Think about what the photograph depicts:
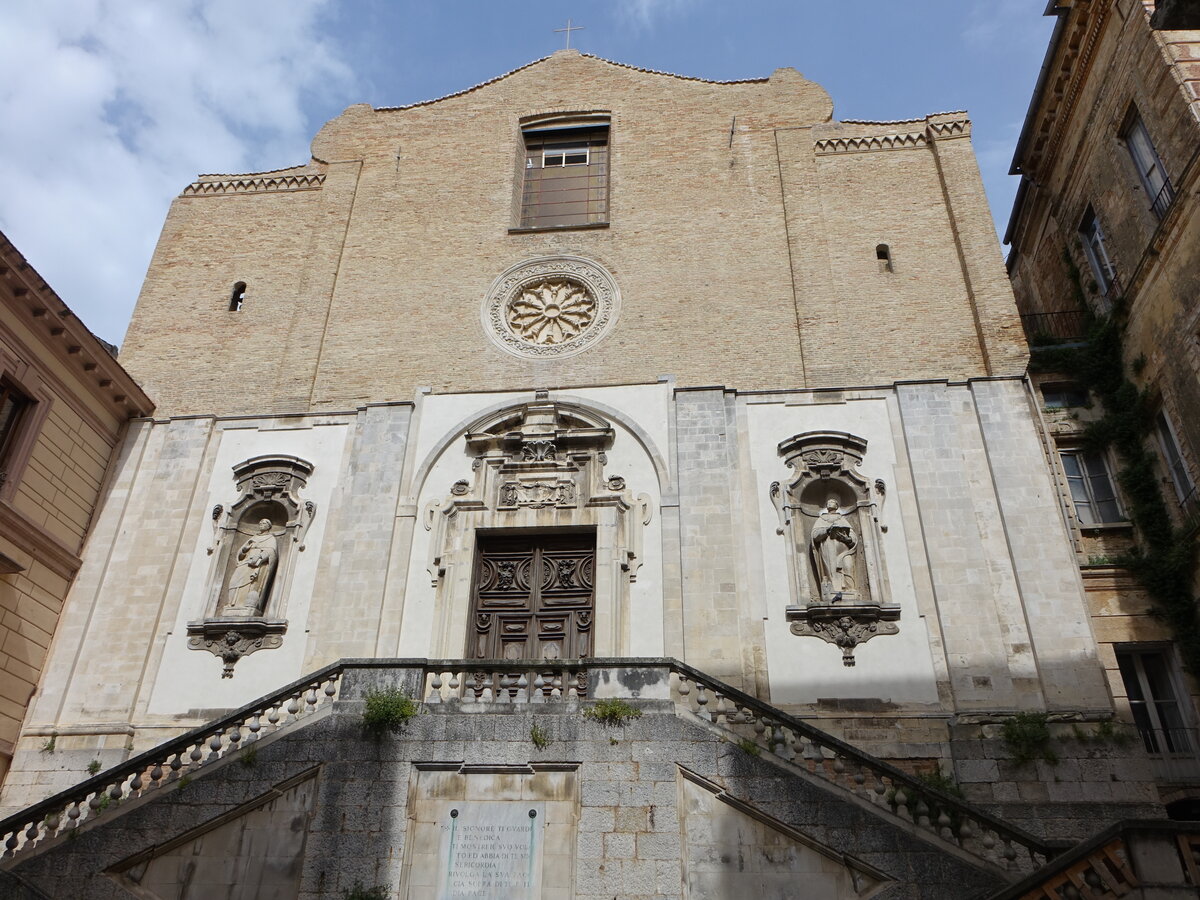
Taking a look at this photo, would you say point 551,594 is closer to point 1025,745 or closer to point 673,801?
point 673,801

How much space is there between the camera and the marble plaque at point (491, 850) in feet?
28.5

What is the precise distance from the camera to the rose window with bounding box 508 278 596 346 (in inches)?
610

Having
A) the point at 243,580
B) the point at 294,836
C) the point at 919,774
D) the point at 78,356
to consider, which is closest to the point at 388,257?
the point at 78,356

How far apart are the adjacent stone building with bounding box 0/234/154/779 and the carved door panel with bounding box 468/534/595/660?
5.75m

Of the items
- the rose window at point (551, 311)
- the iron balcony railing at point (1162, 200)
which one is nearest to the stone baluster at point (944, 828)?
the rose window at point (551, 311)

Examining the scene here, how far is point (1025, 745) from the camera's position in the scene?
10.8 m

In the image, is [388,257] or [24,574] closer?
[24,574]

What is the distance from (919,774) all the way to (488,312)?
941 cm

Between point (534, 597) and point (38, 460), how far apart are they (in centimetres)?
700

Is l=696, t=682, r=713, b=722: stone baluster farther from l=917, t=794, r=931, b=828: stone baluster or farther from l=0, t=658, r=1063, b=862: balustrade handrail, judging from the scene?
l=917, t=794, r=931, b=828: stone baluster

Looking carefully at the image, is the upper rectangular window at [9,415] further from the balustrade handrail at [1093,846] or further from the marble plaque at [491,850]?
the balustrade handrail at [1093,846]

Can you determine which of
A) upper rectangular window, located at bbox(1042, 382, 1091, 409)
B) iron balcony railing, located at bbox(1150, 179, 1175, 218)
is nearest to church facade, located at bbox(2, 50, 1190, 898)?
upper rectangular window, located at bbox(1042, 382, 1091, 409)

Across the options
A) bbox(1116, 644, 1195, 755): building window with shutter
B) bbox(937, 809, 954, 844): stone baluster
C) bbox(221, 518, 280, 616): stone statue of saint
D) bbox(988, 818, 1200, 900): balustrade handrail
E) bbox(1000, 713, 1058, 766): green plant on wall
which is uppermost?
bbox(221, 518, 280, 616): stone statue of saint

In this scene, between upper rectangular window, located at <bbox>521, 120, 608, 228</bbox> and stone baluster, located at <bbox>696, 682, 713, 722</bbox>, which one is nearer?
stone baluster, located at <bbox>696, 682, 713, 722</bbox>
